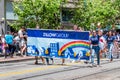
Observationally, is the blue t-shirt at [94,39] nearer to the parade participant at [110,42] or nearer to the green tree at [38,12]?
the parade participant at [110,42]

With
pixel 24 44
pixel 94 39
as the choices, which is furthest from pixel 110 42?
pixel 24 44

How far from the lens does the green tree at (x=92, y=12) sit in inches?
1576

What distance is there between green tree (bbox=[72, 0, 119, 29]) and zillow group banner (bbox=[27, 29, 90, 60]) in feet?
56.9

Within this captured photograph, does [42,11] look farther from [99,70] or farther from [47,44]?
[99,70]

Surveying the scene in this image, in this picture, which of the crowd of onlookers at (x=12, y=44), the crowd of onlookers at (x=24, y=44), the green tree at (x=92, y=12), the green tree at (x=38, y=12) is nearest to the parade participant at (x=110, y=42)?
the crowd of onlookers at (x=24, y=44)

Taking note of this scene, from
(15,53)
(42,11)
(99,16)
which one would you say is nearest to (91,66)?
(15,53)

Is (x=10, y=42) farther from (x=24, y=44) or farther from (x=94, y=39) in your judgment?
(x=94, y=39)

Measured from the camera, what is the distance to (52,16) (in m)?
35.0

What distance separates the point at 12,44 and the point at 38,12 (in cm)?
701

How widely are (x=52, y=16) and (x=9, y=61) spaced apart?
10714mm

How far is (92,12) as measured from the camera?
40.3 metres

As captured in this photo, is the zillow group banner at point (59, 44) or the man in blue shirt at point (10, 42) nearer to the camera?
the zillow group banner at point (59, 44)

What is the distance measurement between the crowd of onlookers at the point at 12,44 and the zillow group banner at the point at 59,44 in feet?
14.8

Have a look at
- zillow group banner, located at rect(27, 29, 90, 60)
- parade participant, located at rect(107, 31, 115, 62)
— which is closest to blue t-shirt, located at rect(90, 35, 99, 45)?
zillow group banner, located at rect(27, 29, 90, 60)
